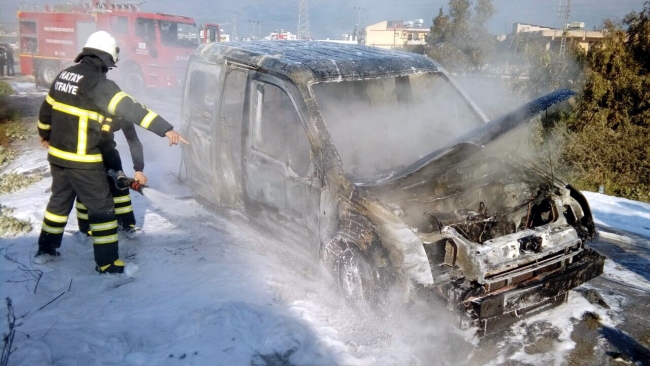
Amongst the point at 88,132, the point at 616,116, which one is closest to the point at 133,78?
the point at 88,132

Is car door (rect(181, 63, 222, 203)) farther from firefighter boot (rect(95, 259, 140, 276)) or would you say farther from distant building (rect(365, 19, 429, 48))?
distant building (rect(365, 19, 429, 48))

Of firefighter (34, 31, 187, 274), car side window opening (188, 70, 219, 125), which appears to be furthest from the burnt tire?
car side window opening (188, 70, 219, 125)

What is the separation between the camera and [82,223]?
15.5 feet

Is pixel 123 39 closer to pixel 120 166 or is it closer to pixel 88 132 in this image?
pixel 120 166

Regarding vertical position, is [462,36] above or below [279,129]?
above

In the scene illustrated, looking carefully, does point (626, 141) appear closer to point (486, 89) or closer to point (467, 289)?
point (486, 89)

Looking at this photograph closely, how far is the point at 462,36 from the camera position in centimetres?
1366

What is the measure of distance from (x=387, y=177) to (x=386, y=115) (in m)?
1.20

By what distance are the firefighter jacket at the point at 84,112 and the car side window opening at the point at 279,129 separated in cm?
82

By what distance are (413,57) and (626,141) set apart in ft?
15.1

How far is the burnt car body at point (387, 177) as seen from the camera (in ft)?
10.1

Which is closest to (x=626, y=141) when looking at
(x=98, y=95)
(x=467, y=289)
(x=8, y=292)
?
(x=467, y=289)

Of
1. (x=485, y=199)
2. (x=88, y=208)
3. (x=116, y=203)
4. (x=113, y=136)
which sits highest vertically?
(x=113, y=136)

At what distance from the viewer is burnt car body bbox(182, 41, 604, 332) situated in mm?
3080
